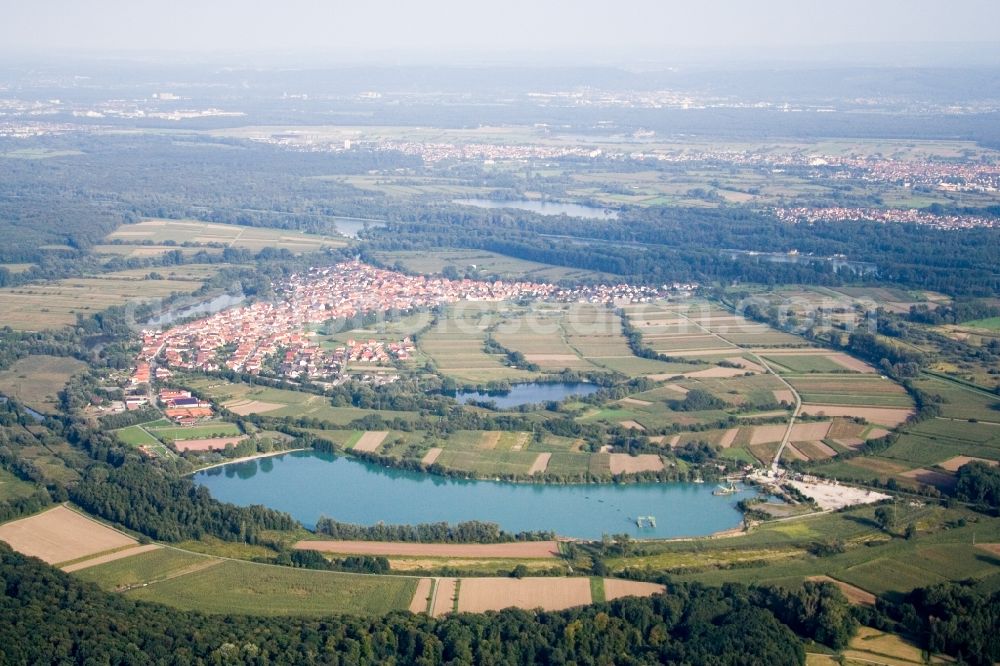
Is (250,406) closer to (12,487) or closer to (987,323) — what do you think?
(12,487)

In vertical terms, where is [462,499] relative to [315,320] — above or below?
below

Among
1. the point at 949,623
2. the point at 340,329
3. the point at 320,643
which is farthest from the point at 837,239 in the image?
the point at 320,643

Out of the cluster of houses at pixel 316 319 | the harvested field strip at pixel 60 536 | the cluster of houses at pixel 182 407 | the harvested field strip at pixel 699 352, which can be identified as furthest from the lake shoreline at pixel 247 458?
the harvested field strip at pixel 699 352

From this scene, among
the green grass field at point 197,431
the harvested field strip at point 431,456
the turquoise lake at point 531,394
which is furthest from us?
the turquoise lake at point 531,394

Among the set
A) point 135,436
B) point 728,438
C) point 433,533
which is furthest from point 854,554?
point 135,436

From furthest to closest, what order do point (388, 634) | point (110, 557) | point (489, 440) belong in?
point (489, 440), point (110, 557), point (388, 634)

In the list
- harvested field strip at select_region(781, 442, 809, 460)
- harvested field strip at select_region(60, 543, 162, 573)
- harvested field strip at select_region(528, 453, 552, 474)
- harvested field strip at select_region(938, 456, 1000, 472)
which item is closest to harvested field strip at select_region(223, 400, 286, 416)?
harvested field strip at select_region(528, 453, 552, 474)

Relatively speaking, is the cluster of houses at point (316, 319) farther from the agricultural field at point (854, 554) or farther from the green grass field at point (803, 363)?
the agricultural field at point (854, 554)
